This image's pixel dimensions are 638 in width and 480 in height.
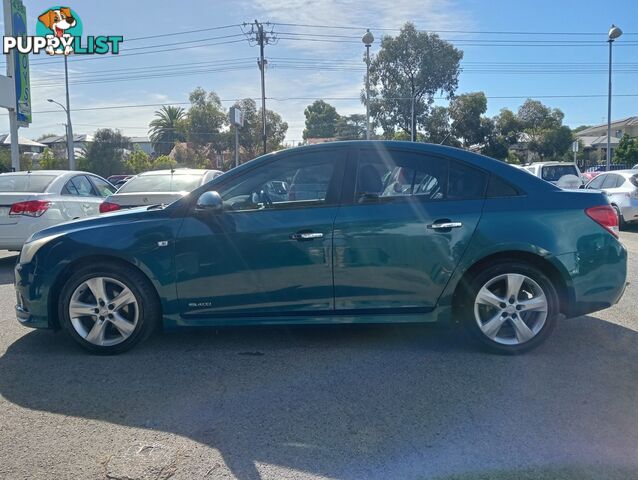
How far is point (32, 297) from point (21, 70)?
19816 millimetres

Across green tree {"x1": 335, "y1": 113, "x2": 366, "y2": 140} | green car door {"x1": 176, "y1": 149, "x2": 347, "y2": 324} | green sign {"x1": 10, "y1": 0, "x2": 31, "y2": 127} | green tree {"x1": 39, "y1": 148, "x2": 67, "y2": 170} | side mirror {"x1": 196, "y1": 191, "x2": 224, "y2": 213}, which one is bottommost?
green car door {"x1": 176, "y1": 149, "x2": 347, "y2": 324}

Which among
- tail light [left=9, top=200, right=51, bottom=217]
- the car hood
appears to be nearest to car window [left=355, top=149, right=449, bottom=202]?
the car hood

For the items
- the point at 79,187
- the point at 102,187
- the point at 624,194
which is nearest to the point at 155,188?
the point at 79,187

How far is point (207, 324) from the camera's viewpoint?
4.38 metres

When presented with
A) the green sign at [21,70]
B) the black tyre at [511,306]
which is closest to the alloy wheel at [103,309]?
the black tyre at [511,306]

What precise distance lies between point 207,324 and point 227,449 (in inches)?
59.7

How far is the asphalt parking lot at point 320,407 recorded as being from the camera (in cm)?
287

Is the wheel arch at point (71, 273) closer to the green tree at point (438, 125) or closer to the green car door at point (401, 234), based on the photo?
the green car door at point (401, 234)

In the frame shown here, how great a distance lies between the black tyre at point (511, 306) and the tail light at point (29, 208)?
6.66m

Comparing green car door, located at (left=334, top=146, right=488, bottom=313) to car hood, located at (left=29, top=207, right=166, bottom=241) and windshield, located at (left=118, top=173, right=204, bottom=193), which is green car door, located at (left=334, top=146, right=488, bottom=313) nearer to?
car hood, located at (left=29, top=207, right=166, bottom=241)

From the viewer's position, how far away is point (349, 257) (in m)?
4.24

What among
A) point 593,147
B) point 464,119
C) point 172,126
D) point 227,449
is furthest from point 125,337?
point 593,147

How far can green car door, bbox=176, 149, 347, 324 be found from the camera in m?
4.25

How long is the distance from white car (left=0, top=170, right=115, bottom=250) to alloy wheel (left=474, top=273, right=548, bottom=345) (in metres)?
6.75
